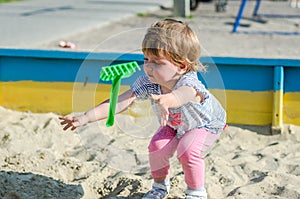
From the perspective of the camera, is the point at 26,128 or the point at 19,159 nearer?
the point at 19,159

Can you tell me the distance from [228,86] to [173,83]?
1.53 m

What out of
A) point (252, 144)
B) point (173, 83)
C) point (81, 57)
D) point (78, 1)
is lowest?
point (78, 1)

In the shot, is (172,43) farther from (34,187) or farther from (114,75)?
(34,187)

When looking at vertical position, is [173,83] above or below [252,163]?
above

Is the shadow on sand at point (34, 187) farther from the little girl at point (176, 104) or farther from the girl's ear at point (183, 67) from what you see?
the girl's ear at point (183, 67)

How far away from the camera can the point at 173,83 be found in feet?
8.42

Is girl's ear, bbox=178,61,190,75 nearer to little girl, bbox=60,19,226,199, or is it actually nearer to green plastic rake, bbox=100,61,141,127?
little girl, bbox=60,19,226,199

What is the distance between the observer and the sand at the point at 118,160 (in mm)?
2947

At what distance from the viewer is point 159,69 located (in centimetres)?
250

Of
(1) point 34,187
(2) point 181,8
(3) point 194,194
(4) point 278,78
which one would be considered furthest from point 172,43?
(2) point 181,8

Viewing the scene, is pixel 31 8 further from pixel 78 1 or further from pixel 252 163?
pixel 252 163

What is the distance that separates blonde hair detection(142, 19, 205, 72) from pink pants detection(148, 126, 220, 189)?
315 mm

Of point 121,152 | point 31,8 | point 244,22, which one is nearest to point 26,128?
point 121,152

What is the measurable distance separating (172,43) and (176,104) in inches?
10.5
